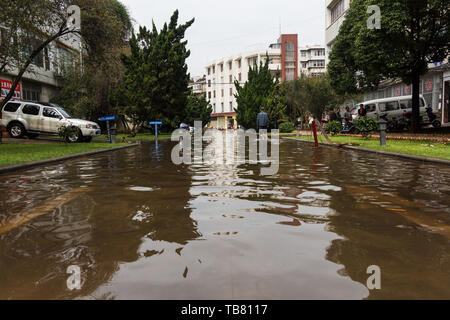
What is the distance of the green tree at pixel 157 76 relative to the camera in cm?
3009

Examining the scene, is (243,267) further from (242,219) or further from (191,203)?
(191,203)

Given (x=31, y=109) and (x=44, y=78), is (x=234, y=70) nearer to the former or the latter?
(x=44, y=78)

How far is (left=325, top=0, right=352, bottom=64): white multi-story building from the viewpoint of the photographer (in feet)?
141

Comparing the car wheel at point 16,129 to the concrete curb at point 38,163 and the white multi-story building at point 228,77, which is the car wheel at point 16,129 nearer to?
the concrete curb at point 38,163

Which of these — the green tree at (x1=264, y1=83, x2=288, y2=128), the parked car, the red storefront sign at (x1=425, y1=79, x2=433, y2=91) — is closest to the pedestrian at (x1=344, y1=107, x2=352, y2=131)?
the red storefront sign at (x1=425, y1=79, x2=433, y2=91)

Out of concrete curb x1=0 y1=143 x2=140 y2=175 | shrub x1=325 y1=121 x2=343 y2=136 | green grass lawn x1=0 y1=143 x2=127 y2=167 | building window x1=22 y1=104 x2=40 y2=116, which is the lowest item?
concrete curb x1=0 y1=143 x2=140 y2=175

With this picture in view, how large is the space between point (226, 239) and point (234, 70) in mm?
85435

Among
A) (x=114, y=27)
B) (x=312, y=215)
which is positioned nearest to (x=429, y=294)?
(x=312, y=215)

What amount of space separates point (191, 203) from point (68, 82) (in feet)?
85.4

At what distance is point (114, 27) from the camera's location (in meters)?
18.2

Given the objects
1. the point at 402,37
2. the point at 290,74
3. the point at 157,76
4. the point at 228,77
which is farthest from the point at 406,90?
the point at 228,77

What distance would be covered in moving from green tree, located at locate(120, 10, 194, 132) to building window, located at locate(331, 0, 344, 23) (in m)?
18.4

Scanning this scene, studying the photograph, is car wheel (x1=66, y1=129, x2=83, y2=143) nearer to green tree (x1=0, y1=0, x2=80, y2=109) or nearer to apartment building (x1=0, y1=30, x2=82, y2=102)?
green tree (x1=0, y1=0, x2=80, y2=109)

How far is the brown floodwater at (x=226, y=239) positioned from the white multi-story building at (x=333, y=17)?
41.1 meters
